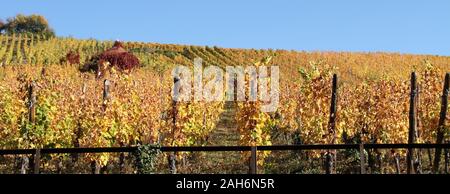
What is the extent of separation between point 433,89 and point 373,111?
3.21 meters

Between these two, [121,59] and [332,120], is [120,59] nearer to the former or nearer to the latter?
[121,59]

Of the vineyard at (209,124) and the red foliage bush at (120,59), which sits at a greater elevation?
the red foliage bush at (120,59)

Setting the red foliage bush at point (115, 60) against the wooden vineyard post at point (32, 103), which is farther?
the red foliage bush at point (115, 60)

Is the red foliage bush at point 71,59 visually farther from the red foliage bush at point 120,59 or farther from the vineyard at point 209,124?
the vineyard at point 209,124

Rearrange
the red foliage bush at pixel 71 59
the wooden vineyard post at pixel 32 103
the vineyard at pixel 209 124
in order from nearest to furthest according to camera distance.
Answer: the vineyard at pixel 209 124 < the wooden vineyard post at pixel 32 103 < the red foliage bush at pixel 71 59

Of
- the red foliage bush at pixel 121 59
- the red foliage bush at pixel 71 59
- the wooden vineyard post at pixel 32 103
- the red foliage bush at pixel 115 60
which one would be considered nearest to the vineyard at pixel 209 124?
the wooden vineyard post at pixel 32 103

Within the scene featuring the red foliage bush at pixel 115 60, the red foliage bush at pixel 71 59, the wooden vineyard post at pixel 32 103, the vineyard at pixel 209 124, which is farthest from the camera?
the red foliage bush at pixel 71 59

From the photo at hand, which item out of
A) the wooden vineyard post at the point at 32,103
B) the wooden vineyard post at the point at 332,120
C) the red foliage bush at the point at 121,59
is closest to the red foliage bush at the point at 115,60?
the red foliage bush at the point at 121,59

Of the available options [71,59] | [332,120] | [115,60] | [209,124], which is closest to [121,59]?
[115,60]

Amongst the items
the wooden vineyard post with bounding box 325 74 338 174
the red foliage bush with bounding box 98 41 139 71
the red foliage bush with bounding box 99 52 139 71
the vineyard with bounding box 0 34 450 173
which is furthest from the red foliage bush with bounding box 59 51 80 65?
the wooden vineyard post with bounding box 325 74 338 174

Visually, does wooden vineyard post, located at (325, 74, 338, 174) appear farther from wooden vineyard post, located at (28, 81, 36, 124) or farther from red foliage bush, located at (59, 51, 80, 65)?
red foliage bush, located at (59, 51, 80, 65)

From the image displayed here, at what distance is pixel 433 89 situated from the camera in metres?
29.6

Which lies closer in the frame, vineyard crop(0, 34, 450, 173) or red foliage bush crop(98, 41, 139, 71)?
vineyard crop(0, 34, 450, 173)
